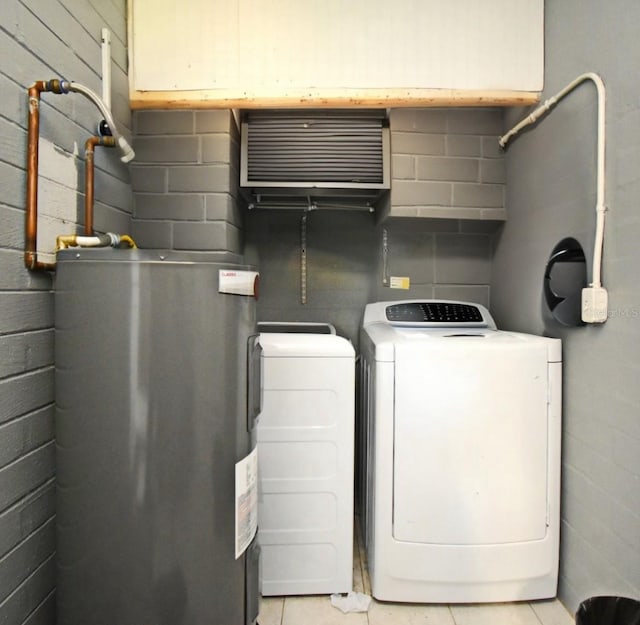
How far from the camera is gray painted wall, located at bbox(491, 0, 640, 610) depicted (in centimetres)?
121

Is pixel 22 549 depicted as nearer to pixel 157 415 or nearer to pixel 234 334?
pixel 157 415

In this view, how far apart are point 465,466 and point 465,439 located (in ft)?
0.34

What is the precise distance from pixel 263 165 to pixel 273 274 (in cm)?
66

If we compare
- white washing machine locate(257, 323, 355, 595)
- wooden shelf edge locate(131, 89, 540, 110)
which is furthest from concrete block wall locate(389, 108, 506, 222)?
white washing machine locate(257, 323, 355, 595)

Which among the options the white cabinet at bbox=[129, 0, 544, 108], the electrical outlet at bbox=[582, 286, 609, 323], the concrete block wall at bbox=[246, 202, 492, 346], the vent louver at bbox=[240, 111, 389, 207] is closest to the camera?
the electrical outlet at bbox=[582, 286, 609, 323]

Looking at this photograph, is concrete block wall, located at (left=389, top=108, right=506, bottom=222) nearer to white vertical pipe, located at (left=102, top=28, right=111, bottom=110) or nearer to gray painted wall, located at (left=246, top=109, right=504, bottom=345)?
gray painted wall, located at (left=246, top=109, right=504, bottom=345)

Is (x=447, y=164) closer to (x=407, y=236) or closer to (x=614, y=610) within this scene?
(x=407, y=236)

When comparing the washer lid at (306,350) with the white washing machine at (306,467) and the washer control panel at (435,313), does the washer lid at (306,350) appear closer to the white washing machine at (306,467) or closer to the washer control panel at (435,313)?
the white washing machine at (306,467)

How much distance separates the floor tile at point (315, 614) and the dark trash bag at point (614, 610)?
0.78 metres

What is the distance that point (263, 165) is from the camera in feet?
6.33

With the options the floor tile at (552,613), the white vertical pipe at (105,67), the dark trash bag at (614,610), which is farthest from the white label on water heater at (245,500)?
the white vertical pipe at (105,67)

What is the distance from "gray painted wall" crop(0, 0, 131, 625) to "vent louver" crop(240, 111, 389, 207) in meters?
0.80

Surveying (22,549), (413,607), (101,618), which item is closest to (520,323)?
(413,607)

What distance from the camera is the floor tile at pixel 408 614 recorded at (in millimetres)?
1444
